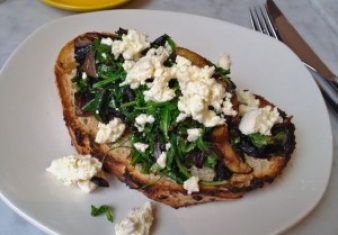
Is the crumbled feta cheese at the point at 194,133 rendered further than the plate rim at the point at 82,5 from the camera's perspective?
No

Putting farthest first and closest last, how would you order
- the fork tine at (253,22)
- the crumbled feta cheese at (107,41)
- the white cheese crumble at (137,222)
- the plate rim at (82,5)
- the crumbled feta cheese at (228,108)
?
the fork tine at (253,22)
the plate rim at (82,5)
the crumbled feta cheese at (107,41)
the crumbled feta cheese at (228,108)
the white cheese crumble at (137,222)

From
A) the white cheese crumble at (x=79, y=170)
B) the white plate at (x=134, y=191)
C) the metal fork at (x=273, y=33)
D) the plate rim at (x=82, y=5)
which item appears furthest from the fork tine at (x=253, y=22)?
the white cheese crumble at (x=79, y=170)

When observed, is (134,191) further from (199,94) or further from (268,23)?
(268,23)

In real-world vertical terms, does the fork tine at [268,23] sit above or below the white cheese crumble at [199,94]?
below

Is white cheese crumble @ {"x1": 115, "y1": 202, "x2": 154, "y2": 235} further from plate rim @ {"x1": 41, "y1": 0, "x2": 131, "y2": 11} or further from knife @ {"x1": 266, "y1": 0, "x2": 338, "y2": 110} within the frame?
plate rim @ {"x1": 41, "y1": 0, "x2": 131, "y2": 11}

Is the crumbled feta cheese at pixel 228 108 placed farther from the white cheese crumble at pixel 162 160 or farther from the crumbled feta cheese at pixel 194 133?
the white cheese crumble at pixel 162 160

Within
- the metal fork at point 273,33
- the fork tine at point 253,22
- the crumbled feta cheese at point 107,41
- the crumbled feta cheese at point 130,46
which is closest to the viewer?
the crumbled feta cheese at point 130,46

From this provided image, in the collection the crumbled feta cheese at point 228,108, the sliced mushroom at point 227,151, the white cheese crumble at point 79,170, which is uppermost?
the crumbled feta cheese at point 228,108
